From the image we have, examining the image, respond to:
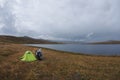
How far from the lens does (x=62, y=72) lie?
26.4 metres

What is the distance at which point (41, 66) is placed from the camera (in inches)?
1174

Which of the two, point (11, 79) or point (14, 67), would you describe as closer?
point (11, 79)

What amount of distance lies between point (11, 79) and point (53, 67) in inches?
312

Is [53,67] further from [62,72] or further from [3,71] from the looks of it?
[3,71]

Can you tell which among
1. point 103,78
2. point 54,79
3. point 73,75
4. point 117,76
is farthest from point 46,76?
point 117,76

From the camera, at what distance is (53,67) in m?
29.4

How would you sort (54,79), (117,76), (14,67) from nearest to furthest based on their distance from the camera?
(54,79) < (117,76) < (14,67)

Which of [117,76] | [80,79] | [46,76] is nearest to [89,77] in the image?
[80,79]

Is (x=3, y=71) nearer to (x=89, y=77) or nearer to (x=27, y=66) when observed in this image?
(x=27, y=66)

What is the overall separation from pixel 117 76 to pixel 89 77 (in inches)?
163

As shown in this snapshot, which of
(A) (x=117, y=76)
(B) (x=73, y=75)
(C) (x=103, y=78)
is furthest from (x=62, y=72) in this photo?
(A) (x=117, y=76)

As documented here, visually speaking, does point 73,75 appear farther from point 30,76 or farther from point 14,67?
point 14,67

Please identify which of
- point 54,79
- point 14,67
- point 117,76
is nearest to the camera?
point 54,79

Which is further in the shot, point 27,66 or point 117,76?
point 27,66
